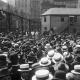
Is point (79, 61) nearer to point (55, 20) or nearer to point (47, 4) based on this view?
point (55, 20)

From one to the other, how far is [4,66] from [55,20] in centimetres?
4214

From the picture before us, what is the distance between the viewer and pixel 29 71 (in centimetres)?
591

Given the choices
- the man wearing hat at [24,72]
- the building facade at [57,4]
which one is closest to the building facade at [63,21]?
the building facade at [57,4]

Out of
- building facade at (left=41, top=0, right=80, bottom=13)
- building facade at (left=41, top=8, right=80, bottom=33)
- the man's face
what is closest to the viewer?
the man's face

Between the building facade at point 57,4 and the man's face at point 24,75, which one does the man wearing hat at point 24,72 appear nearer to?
the man's face at point 24,75

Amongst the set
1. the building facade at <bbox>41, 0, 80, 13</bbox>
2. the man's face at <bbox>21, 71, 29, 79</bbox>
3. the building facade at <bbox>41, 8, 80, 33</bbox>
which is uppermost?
the building facade at <bbox>41, 0, 80, 13</bbox>

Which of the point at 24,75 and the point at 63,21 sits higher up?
the point at 63,21

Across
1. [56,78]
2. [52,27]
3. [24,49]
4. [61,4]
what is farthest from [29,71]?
[61,4]

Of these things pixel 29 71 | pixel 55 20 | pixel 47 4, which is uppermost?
pixel 47 4

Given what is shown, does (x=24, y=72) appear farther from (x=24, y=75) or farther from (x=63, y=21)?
(x=63, y=21)

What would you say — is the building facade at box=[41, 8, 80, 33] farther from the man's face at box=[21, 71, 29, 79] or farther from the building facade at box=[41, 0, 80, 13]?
the man's face at box=[21, 71, 29, 79]

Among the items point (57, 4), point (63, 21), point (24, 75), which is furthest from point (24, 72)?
point (57, 4)

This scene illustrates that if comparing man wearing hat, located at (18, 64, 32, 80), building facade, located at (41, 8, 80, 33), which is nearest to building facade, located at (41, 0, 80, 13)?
building facade, located at (41, 8, 80, 33)

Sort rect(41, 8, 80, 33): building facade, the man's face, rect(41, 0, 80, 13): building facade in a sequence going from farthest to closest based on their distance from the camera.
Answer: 1. rect(41, 0, 80, 13): building facade
2. rect(41, 8, 80, 33): building facade
3. the man's face
